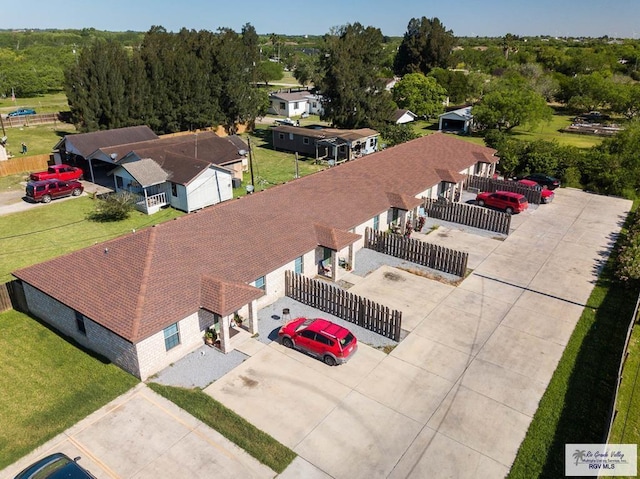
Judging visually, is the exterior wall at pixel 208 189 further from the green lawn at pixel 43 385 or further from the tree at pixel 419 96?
the tree at pixel 419 96

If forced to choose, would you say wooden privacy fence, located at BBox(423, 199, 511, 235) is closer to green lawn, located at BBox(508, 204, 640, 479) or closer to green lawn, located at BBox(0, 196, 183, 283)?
green lawn, located at BBox(508, 204, 640, 479)

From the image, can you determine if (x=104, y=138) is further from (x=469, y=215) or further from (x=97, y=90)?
(x=469, y=215)

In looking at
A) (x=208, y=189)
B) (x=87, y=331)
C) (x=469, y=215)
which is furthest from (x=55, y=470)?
(x=469, y=215)

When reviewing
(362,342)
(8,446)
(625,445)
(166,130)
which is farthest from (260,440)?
(166,130)

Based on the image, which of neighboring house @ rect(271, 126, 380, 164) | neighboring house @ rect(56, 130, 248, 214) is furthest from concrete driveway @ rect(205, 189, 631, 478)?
neighboring house @ rect(271, 126, 380, 164)

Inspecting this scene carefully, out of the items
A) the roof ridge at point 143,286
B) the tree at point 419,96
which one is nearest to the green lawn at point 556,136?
the tree at point 419,96

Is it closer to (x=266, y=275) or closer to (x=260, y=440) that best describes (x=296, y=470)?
(x=260, y=440)
